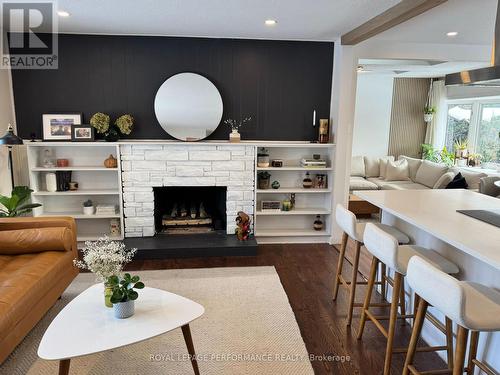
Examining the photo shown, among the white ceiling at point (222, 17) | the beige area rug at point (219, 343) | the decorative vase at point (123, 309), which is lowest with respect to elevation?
the beige area rug at point (219, 343)

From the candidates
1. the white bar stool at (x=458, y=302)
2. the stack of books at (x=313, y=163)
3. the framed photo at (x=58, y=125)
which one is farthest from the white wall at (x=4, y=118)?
the white bar stool at (x=458, y=302)

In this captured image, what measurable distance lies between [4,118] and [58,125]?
0.54 m

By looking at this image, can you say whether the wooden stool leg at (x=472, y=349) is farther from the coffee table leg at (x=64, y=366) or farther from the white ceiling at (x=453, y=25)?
the white ceiling at (x=453, y=25)

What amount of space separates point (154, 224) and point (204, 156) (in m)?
1.05

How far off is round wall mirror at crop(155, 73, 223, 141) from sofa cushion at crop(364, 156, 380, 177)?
12.3 feet

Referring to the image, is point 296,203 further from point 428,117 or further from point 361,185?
point 428,117

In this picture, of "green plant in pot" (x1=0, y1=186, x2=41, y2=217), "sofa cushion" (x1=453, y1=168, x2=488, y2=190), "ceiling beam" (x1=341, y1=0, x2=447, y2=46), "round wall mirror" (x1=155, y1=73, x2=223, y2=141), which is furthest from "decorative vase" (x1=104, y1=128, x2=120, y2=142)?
"sofa cushion" (x1=453, y1=168, x2=488, y2=190)

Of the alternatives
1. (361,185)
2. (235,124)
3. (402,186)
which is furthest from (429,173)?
(235,124)

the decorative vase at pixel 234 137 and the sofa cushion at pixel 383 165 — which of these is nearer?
the decorative vase at pixel 234 137

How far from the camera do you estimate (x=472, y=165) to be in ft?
22.1

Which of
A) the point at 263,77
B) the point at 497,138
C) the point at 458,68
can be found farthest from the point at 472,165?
the point at 263,77

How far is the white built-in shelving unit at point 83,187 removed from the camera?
4.39 meters

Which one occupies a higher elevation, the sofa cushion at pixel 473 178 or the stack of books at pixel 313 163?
the stack of books at pixel 313 163

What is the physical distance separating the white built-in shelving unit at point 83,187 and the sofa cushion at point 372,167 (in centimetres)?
469
